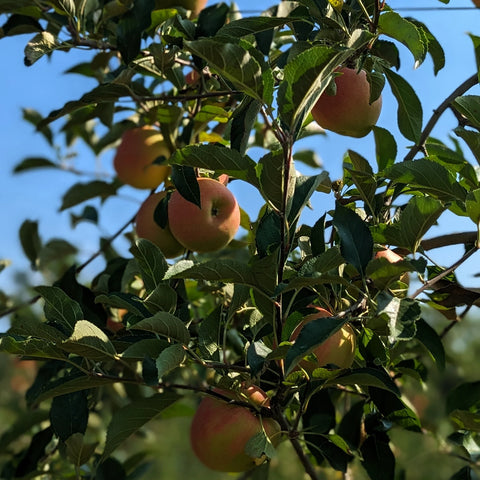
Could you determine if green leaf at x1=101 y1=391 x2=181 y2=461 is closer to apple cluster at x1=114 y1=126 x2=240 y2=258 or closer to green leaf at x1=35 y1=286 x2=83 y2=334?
green leaf at x1=35 y1=286 x2=83 y2=334

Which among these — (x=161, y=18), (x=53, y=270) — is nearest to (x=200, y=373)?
(x=161, y=18)

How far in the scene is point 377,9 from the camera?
1186mm

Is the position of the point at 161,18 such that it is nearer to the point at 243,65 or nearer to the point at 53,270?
the point at 243,65

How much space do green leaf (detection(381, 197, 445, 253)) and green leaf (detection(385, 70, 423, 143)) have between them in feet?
0.83

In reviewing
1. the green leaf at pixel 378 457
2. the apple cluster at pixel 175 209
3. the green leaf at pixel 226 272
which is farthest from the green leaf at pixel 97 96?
the green leaf at pixel 378 457

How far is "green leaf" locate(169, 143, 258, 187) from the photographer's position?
1097mm

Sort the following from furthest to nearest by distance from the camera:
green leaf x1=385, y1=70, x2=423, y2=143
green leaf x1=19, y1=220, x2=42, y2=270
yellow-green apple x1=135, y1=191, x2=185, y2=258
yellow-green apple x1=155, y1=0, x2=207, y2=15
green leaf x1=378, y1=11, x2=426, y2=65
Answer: green leaf x1=19, y1=220, x2=42, y2=270 < yellow-green apple x1=155, y1=0, x2=207, y2=15 < yellow-green apple x1=135, y1=191, x2=185, y2=258 < green leaf x1=385, y1=70, x2=423, y2=143 < green leaf x1=378, y1=11, x2=426, y2=65

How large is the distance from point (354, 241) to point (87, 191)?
1.28 meters

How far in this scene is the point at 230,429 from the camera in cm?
131

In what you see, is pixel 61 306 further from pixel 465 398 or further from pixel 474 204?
pixel 465 398

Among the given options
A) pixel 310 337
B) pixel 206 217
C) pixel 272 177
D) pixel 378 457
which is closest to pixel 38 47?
pixel 206 217

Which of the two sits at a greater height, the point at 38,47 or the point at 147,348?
the point at 38,47

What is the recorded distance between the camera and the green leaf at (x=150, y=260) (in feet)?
4.11

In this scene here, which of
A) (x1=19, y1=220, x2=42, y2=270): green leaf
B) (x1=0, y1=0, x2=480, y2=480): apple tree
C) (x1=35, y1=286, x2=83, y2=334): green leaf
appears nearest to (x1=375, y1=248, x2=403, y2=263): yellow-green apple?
(x1=0, y1=0, x2=480, y2=480): apple tree
